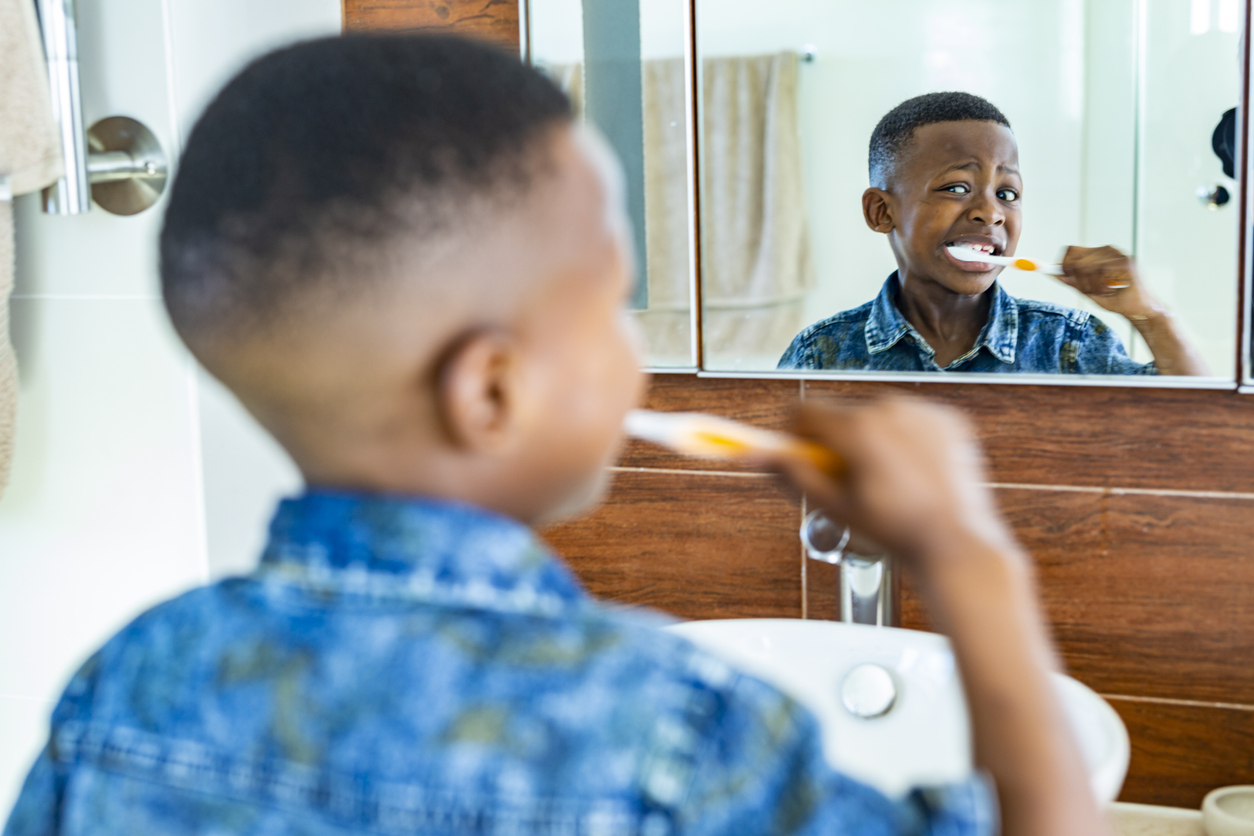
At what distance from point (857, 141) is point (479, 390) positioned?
76 centimetres

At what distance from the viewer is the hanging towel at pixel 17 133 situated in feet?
3.34

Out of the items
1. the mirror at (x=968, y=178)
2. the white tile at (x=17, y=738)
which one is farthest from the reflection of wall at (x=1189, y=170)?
the white tile at (x=17, y=738)

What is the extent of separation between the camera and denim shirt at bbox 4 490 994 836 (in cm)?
38

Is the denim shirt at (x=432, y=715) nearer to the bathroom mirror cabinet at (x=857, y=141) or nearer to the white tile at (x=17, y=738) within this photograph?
the bathroom mirror cabinet at (x=857, y=141)

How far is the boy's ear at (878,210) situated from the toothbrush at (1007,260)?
6 centimetres

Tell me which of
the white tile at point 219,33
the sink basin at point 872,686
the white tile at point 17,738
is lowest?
the white tile at point 17,738

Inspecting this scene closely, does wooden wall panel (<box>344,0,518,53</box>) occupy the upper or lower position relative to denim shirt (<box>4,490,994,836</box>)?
upper

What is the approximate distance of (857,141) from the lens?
1.08 meters

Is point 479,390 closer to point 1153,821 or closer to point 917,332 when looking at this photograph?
point 917,332

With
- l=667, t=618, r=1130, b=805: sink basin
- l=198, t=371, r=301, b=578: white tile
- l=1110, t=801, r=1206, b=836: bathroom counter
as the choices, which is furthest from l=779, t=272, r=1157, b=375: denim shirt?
l=198, t=371, r=301, b=578: white tile

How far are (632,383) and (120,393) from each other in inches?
33.1

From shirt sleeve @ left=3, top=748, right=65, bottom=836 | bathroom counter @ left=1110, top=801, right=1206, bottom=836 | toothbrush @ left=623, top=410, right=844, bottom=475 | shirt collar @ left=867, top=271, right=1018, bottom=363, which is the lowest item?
bathroom counter @ left=1110, top=801, right=1206, bottom=836

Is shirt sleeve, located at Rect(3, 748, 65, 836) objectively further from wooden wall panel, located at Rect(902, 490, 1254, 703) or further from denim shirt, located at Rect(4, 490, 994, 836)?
wooden wall panel, located at Rect(902, 490, 1254, 703)

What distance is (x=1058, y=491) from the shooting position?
107cm
